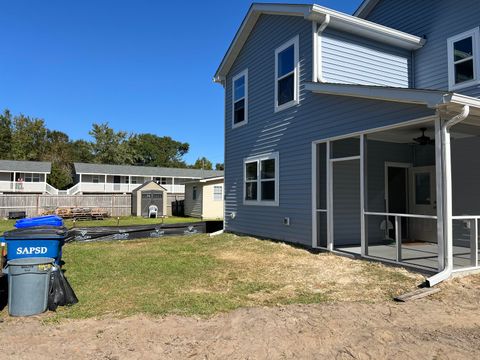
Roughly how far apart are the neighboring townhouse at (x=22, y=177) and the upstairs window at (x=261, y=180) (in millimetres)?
33220

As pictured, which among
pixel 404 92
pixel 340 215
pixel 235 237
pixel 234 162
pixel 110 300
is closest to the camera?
pixel 110 300

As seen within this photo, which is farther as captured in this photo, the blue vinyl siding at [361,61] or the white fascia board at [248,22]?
the white fascia board at [248,22]

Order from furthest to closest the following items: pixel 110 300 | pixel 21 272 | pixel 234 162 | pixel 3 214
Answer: pixel 3 214
pixel 234 162
pixel 110 300
pixel 21 272

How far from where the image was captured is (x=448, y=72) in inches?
368

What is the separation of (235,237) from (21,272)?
757 cm

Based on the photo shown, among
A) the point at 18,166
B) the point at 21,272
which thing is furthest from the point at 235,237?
the point at 18,166

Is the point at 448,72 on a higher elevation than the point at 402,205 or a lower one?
higher

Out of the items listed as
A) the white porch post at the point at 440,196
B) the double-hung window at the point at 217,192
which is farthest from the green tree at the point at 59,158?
the white porch post at the point at 440,196

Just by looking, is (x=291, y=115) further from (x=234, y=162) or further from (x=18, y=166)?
(x=18, y=166)

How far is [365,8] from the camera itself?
11992 mm

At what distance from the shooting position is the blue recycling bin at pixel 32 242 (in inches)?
230

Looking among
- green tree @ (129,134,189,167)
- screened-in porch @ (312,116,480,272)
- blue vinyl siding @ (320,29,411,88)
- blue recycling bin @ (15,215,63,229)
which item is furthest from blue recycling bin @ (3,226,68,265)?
green tree @ (129,134,189,167)

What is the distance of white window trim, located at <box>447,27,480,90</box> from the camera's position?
8659 millimetres

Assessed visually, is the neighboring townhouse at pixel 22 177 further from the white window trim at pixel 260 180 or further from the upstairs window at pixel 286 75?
the upstairs window at pixel 286 75
